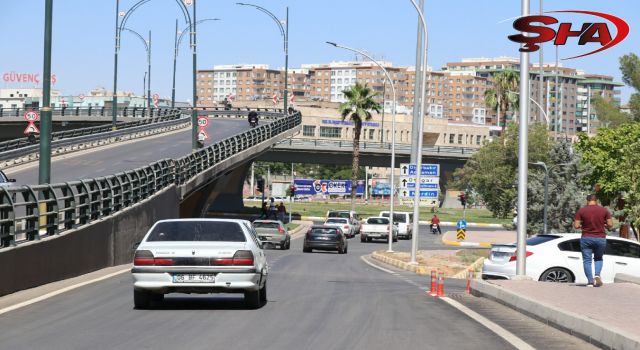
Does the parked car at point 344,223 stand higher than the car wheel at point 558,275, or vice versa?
the car wheel at point 558,275

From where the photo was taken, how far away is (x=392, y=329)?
43.2 feet

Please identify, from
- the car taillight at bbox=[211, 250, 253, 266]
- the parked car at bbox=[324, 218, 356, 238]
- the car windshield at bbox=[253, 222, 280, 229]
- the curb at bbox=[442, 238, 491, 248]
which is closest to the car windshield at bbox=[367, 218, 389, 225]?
the parked car at bbox=[324, 218, 356, 238]

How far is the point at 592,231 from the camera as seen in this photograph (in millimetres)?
19266

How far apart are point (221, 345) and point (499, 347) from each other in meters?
2.84

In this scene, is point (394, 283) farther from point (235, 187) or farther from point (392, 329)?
point (235, 187)

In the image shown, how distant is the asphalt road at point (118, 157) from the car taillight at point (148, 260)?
1144 inches

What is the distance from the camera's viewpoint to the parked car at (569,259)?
23469 millimetres

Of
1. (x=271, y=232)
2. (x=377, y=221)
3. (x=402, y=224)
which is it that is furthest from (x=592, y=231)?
(x=402, y=224)

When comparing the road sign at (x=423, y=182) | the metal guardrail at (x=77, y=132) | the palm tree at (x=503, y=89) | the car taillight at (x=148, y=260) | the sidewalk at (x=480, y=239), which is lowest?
the sidewalk at (x=480, y=239)

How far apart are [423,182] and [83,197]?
20938mm

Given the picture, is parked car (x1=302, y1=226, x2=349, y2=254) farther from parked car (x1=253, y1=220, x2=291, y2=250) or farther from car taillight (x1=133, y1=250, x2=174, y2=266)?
car taillight (x1=133, y1=250, x2=174, y2=266)

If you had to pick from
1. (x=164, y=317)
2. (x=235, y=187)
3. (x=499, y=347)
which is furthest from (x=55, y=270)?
(x=235, y=187)

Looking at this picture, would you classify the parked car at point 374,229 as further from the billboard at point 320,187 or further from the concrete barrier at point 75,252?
the billboard at point 320,187

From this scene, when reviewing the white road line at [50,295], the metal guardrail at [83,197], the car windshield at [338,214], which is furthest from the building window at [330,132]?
the white road line at [50,295]
